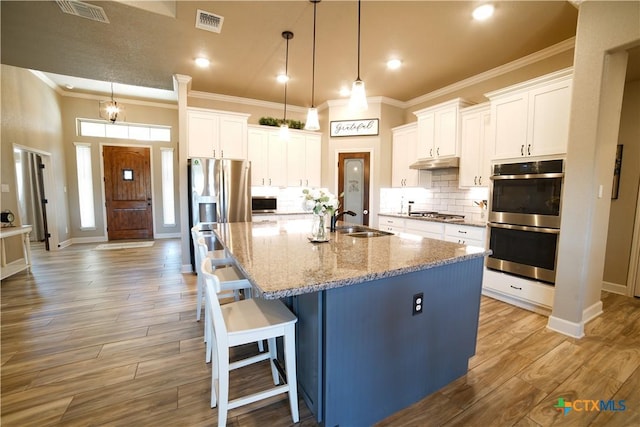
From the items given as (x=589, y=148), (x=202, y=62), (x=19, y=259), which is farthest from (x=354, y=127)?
(x=19, y=259)

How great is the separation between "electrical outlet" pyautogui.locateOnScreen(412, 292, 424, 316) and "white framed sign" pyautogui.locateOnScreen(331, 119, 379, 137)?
3.88 metres

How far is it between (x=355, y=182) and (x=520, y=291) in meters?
2.96

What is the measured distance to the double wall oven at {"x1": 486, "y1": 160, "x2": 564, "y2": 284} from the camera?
2682 mm

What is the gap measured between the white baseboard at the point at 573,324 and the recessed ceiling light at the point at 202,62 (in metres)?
4.75

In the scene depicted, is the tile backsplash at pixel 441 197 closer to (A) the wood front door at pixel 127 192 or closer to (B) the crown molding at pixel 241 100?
(B) the crown molding at pixel 241 100

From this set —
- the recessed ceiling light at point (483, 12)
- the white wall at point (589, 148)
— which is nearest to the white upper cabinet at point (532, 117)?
the white wall at point (589, 148)

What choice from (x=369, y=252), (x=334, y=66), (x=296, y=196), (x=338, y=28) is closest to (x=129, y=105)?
(x=296, y=196)

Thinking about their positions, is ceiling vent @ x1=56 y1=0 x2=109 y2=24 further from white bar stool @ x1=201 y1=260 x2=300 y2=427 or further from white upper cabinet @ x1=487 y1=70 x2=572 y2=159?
white upper cabinet @ x1=487 y1=70 x2=572 y2=159

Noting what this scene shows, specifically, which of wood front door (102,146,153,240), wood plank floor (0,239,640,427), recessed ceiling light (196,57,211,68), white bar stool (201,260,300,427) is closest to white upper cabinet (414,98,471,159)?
wood plank floor (0,239,640,427)

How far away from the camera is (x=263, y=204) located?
5121 mm

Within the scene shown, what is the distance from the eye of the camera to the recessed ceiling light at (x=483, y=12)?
2480 mm

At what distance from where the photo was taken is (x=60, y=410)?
64.4 inches

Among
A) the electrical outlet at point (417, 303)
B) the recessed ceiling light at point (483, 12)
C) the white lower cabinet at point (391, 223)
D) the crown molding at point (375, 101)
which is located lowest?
the electrical outlet at point (417, 303)

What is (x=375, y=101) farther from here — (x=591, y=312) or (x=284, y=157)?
(x=591, y=312)
